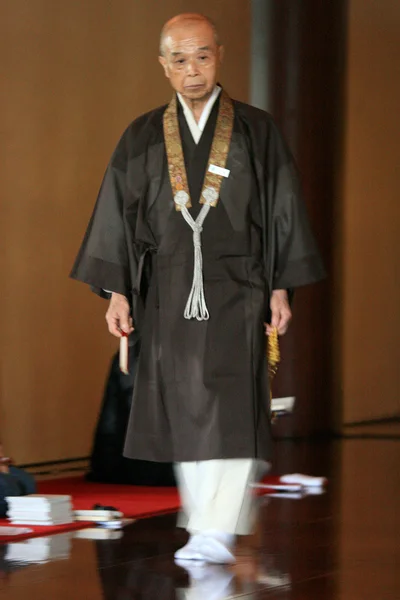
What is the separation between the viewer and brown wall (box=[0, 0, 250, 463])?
6.35m

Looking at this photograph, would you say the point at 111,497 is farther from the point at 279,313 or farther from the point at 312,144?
the point at 312,144

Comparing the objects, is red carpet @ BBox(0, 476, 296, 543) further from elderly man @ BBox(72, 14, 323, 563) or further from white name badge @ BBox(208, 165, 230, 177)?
white name badge @ BBox(208, 165, 230, 177)

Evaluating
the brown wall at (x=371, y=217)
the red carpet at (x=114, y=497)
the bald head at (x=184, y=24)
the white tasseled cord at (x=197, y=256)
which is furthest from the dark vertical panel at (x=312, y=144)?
the white tasseled cord at (x=197, y=256)

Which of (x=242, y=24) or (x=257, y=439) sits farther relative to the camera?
(x=242, y=24)

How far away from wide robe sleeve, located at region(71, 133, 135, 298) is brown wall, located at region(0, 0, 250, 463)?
7.78 feet

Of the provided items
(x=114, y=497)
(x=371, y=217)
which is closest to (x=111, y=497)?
(x=114, y=497)

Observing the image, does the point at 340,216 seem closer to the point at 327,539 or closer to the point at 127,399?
the point at 127,399

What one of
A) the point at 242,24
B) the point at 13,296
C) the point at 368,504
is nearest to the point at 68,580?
the point at 368,504

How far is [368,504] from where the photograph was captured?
5090 mm

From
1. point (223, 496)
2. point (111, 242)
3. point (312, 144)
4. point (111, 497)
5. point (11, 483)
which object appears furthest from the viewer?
point (312, 144)

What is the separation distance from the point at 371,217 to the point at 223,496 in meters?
5.68

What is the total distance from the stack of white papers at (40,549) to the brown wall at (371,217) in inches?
192

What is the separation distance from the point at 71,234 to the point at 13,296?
0.53 meters

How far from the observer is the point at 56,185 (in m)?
6.62
